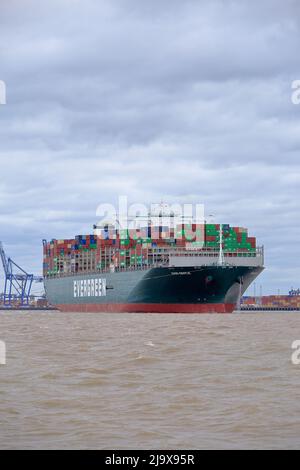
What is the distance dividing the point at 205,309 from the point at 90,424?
216ft

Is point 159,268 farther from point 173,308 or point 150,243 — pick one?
point 150,243

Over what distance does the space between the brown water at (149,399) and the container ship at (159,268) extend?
51479 mm

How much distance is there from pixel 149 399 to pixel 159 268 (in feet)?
209

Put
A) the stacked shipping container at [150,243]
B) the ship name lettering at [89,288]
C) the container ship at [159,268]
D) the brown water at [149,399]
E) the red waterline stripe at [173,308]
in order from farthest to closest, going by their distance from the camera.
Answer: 1. the ship name lettering at [89,288]
2. the stacked shipping container at [150,243]
3. the container ship at [159,268]
4. the red waterline stripe at [173,308]
5. the brown water at [149,399]

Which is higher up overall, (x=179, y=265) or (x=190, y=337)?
(x=179, y=265)

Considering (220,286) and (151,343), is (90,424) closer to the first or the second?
(151,343)

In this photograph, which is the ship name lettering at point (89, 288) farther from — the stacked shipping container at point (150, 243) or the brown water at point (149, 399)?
the brown water at point (149, 399)

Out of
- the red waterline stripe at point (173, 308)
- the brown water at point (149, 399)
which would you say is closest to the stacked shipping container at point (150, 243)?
the red waterline stripe at point (173, 308)

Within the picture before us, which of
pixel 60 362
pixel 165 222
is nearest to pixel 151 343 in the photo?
pixel 60 362

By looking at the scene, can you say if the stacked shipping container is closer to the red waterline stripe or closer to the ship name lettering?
the ship name lettering

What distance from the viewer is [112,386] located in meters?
19.0

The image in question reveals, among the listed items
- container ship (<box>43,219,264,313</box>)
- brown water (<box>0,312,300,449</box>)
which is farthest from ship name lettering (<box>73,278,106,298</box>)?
brown water (<box>0,312,300,449</box>)

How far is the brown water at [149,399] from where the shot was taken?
13438 mm

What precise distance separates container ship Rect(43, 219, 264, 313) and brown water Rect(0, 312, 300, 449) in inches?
2027
